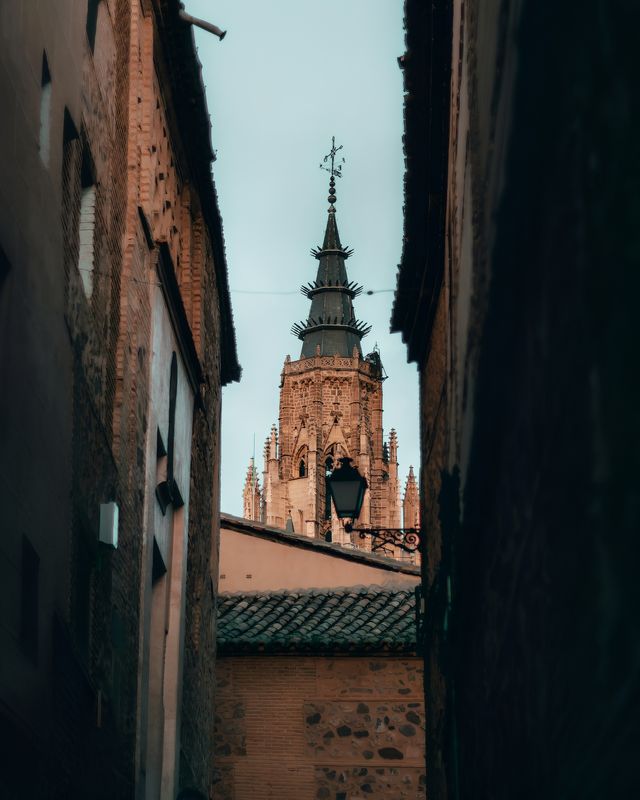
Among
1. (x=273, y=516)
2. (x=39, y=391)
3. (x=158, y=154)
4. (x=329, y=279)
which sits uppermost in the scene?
(x=329, y=279)

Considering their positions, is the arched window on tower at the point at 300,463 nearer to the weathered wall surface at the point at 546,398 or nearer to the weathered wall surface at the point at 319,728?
the weathered wall surface at the point at 319,728

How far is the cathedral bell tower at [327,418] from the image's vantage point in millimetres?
83688

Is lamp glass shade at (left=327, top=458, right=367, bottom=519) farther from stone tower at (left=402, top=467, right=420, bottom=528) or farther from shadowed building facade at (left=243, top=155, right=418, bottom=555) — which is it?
stone tower at (left=402, top=467, right=420, bottom=528)

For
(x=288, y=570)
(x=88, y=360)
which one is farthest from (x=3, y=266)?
(x=288, y=570)

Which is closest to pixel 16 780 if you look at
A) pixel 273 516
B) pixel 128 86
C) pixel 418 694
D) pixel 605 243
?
pixel 605 243

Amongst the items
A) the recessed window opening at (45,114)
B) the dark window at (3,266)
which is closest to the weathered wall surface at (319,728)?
the recessed window opening at (45,114)

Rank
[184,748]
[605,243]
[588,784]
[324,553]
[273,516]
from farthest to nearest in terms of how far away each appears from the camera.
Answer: [273,516] → [324,553] → [184,748] → [588,784] → [605,243]

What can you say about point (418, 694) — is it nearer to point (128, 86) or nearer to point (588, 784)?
point (128, 86)

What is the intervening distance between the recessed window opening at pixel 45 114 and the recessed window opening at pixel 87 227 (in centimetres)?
149

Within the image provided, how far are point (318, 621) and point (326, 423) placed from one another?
63248 mm

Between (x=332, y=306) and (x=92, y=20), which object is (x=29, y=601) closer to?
(x=92, y=20)

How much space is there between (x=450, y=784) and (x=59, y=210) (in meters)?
5.59

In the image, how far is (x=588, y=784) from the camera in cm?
438

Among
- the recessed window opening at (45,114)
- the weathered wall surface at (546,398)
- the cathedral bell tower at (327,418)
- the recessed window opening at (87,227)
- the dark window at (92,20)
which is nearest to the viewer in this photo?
the weathered wall surface at (546,398)
